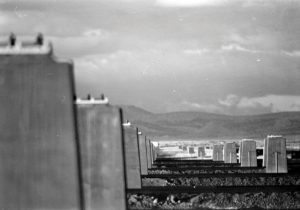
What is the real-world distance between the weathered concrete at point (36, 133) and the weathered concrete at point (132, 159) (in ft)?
31.3

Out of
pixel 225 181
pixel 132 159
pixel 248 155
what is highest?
pixel 132 159

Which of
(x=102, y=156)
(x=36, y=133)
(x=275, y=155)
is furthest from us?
(x=275, y=155)

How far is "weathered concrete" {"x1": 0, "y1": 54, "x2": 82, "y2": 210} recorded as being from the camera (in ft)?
25.0

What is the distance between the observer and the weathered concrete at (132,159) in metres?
17.4

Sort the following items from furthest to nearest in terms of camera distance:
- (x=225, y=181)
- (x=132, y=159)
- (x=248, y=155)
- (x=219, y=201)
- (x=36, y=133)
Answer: (x=248, y=155) → (x=225, y=181) → (x=132, y=159) → (x=219, y=201) → (x=36, y=133)

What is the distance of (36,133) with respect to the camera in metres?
7.64

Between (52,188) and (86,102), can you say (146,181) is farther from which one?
(52,188)

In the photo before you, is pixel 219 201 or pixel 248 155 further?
pixel 248 155

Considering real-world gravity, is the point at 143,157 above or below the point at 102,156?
below

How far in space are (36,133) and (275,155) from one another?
15242 mm

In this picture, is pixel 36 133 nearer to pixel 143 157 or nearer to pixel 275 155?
pixel 275 155

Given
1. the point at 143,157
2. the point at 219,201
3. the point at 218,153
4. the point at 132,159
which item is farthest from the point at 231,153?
the point at 219,201

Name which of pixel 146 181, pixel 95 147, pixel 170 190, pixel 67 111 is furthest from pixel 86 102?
pixel 146 181

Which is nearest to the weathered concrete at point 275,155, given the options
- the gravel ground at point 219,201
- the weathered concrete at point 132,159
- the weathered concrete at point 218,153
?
the weathered concrete at point 132,159
